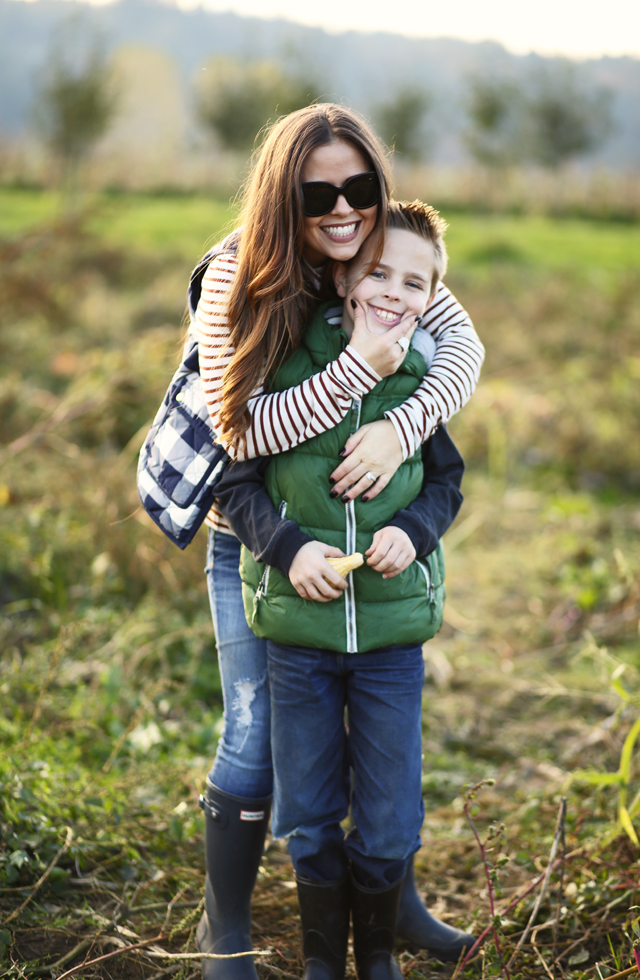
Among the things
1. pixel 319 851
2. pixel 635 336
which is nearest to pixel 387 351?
pixel 319 851

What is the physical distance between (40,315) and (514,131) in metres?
16.2

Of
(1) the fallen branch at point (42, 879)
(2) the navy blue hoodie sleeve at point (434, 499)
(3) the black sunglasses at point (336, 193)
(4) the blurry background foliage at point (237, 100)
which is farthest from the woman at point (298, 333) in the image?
(4) the blurry background foliage at point (237, 100)

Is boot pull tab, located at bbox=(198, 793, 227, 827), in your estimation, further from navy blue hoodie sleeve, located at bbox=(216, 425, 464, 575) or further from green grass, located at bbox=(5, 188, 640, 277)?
green grass, located at bbox=(5, 188, 640, 277)

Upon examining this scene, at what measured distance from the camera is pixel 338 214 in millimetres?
1653

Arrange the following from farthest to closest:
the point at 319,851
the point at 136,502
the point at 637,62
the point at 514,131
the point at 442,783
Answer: the point at 637,62, the point at 514,131, the point at 136,502, the point at 442,783, the point at 319,851

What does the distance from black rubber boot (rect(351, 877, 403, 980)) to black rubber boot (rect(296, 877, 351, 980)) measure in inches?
1.2

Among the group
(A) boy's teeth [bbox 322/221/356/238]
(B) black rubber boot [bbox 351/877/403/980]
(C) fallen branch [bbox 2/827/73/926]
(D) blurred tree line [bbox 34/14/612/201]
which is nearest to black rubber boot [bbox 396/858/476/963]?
(B) black rubber boot [bbox 351/877/403/980]

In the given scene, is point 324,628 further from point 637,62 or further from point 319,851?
point 637,62

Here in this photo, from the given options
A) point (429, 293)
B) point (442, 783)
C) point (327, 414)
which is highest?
point (429, 293)

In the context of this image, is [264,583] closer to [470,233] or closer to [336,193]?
[336,193]

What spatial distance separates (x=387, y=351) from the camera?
162cm

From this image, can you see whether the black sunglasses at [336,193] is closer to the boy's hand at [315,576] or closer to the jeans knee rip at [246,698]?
the boy's hand at [315,576]

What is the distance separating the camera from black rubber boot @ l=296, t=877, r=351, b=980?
176 cm

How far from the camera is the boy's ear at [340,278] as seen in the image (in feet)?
5.77
